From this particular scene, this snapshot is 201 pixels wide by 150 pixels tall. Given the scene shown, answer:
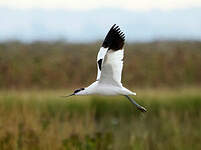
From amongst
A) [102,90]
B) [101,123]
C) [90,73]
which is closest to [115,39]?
[102,90]

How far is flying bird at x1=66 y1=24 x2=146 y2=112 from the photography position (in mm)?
2004

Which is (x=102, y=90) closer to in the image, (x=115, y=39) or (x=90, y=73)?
(x=115, y=39)

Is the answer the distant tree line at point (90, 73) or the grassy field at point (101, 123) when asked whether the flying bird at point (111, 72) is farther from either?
the distant tree line at point (90, 73)

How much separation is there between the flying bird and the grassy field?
147 cm

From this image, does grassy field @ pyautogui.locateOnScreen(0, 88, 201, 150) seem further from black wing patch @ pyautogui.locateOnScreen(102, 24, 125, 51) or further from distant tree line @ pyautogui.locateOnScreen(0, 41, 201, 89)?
distant tree line @ pyautogui.locateOnScreen(0, 41, 201, 89)

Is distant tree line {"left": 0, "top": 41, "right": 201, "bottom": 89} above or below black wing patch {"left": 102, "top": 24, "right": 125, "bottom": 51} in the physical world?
below

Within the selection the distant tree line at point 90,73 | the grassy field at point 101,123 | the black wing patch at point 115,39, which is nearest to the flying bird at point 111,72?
the black wing patch at point 115,39

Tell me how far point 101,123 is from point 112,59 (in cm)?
444

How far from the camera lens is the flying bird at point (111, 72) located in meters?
2.00

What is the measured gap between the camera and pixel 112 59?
228cm

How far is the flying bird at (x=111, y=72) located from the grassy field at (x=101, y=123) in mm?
1469

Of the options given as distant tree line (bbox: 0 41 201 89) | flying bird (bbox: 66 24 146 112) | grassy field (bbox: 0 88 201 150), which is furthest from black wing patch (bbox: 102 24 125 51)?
distant tree line (bbox: 0 41 201 89)

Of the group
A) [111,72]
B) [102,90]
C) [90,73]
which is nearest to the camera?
[102,90]

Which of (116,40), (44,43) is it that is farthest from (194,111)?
(44,43)
